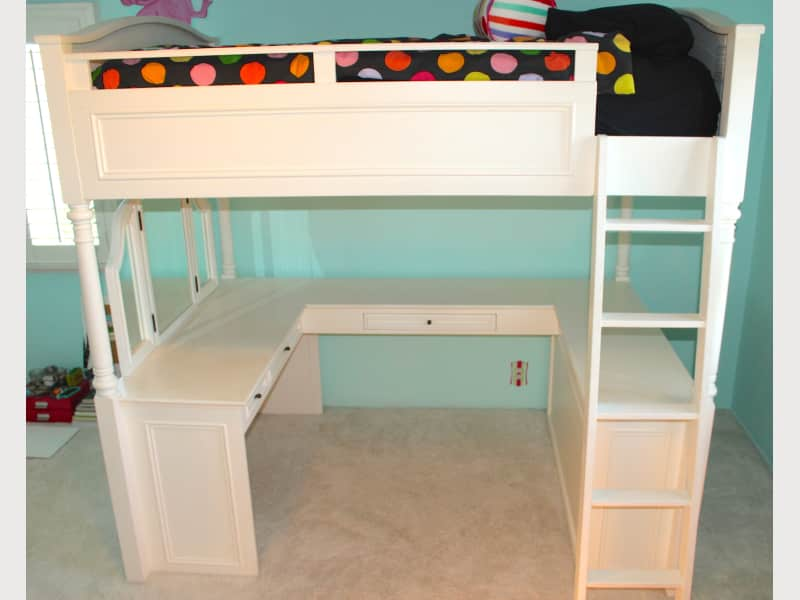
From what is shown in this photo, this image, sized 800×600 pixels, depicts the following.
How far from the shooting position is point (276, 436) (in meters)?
3.67

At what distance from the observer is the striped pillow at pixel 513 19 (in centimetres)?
240

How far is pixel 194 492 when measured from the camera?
2.57 m

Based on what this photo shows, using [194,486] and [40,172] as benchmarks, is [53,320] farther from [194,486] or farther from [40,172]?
[194,486]

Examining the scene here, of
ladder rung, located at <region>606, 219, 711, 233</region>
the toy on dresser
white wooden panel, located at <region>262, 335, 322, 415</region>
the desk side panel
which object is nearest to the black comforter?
ladder rung, located at <region>606, 219, 711, 233</region>

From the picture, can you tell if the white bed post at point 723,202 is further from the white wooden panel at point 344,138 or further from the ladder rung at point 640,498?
the white wooden panel at point 344,138

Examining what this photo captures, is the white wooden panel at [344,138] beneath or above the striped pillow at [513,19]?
beneath

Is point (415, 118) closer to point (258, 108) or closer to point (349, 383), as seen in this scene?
point (258, 108)

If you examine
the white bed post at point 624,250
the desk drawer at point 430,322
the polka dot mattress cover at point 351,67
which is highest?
the polka dot mattress cover at point 351,67

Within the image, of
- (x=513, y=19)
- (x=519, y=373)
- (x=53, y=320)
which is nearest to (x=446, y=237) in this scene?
(x=519, y=373)

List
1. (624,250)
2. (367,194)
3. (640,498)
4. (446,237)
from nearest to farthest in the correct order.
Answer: (367,194) → (640,498) → (624,250) → (446,237)

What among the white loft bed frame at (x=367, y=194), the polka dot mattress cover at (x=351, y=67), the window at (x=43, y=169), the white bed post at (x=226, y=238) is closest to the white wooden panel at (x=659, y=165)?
the white loft bed frame at (x=367, y=194)

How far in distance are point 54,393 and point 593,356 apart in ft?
10.4

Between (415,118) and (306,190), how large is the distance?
426 mm

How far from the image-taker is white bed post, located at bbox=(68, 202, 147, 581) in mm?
2334
